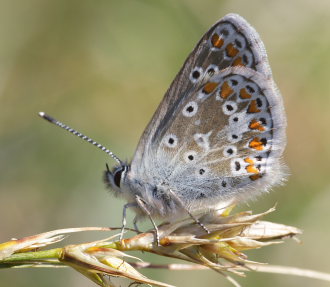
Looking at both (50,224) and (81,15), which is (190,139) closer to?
(50,224)

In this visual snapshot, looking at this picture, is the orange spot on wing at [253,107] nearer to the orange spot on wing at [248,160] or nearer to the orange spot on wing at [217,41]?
the orange spot on wing at [248,160]

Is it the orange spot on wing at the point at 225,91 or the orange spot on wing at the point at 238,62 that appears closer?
the orange spot on wing at the point at 238,62

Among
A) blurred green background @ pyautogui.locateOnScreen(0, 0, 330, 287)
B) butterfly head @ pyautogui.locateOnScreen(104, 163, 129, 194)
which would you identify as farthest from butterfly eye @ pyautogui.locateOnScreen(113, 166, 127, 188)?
blurred green background @ pyautogui.locateOnScreen(0, 0, 330, 287)

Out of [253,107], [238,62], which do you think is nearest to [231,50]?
[238,62]

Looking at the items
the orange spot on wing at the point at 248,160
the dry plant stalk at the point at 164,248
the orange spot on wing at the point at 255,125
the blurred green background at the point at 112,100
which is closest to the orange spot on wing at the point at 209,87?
the orange spot on wing at the point at 255,125

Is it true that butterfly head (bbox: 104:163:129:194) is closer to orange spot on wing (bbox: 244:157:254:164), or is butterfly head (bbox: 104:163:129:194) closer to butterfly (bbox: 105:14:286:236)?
butterfly (bbox: 105:14:286:236)
